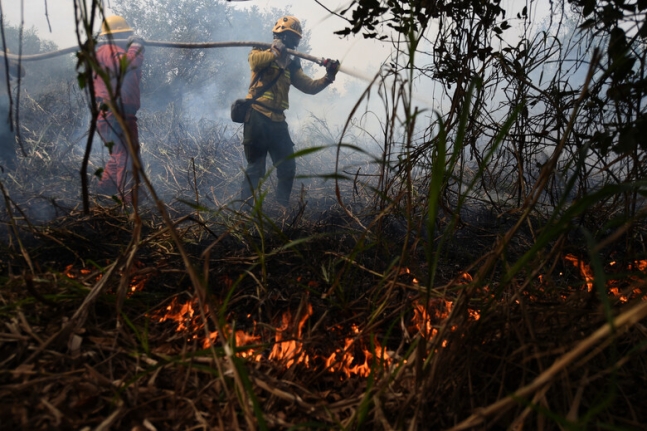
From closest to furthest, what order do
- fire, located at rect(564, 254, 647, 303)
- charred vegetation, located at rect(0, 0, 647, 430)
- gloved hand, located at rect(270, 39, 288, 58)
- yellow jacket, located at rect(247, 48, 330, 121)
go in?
1. charred vegetation, located at rect(0, 0, 647, 430)
2. fire, located at rect(564, 254, 647, 303)
3. yellow jacket, located at rect(247, 48, 330, 121)
4. gloved hand, located at rect(270, 39, 288, 58)

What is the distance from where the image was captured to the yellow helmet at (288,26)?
16.6ft

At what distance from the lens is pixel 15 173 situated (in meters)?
5.02

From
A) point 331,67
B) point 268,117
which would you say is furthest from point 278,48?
point 268,117

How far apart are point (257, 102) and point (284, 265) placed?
3.29 metres

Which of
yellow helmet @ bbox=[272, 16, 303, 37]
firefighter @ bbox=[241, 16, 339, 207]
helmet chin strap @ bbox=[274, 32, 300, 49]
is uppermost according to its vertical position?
yellow helmet @ bbox=[272, 16, 303, 37]

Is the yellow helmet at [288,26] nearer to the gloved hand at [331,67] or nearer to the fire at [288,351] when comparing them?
the gloved hand at [331,67]

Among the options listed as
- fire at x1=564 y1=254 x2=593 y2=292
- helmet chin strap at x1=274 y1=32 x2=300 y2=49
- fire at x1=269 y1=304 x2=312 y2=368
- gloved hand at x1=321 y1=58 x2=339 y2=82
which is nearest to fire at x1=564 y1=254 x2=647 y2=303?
fire at x1=564 y1=254 x2=593 y2=292

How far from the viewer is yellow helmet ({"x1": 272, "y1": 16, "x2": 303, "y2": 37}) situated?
16.6 ft

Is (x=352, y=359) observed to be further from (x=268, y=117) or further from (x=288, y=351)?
(x=268, y=117)

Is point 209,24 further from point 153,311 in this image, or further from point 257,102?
point 153,311

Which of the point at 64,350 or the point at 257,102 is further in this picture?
the point at 257,102

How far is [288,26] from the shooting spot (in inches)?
Result: 201

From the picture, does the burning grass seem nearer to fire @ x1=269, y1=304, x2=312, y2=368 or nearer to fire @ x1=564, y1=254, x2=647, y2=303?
fire @ x1=269, y1=304, x2=312, y2=368

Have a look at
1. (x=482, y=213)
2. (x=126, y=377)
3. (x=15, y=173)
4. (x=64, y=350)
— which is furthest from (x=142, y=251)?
(x=15, y=173)
